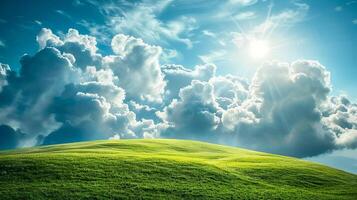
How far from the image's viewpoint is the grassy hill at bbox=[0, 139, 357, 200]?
37938 millimetres

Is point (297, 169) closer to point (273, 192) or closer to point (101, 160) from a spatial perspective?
point (273, 192)

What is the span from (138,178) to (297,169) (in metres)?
26.8

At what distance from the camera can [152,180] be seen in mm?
42781

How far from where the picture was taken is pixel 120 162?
160 feet

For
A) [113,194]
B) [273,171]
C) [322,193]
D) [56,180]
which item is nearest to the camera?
[113,194]

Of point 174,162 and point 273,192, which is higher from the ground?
point 174,162

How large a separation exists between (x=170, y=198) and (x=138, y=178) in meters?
6.66

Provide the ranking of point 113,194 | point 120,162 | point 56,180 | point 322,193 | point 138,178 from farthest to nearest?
point 120,162
point 322,193
point 138,178
point 56,180
point 113,194

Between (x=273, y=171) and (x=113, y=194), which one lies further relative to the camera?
(x=273, y=171)

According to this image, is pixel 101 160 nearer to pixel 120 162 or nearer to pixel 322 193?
pixel 120 162

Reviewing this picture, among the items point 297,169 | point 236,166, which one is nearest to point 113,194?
point 236,166

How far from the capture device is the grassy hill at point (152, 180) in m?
37.9

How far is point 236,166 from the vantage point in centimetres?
5491

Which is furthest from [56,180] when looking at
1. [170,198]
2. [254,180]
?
[254,180]
